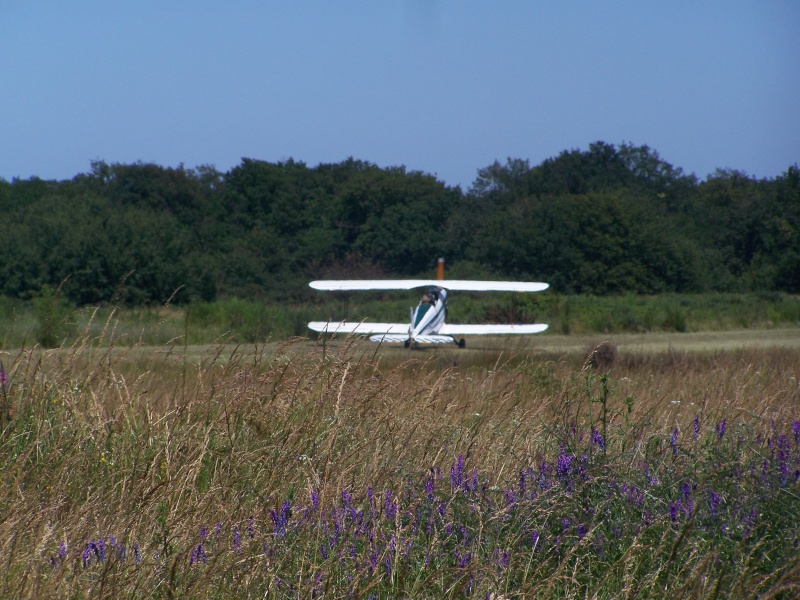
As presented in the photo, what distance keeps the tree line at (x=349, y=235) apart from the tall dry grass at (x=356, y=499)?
29925 mm

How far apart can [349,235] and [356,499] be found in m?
40.5

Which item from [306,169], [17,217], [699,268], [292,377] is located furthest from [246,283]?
[292,377]

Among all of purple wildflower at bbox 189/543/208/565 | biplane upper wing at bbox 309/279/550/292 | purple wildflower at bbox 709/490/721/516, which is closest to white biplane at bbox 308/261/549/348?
biplane upper wing at bbox 309/279/550/292

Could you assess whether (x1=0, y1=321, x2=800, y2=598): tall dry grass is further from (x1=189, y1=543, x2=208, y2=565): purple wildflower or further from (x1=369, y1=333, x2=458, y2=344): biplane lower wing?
(x1=369, y1=333, x2=458, y2=344): biplane lower wing

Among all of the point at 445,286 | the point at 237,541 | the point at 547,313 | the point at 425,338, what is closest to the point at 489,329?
the point at 445,286

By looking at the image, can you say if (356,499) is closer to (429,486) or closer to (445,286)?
(429,486)

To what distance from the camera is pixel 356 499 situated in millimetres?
3531

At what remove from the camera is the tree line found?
33844 mm

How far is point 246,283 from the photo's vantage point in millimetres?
38781

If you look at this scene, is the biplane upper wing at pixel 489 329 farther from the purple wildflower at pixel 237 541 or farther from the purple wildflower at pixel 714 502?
the purple wildflower at pixel 237 541

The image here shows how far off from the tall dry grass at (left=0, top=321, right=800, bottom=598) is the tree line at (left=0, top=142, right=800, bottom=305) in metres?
29.9

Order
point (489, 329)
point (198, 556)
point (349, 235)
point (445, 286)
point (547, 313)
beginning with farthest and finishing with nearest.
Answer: point (349, 235)
point (547, 313)
point (445, 286)
point (489, 329)
point (198, 556)

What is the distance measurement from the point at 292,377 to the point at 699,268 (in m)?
40.1

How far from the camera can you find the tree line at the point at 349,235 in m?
33.8
